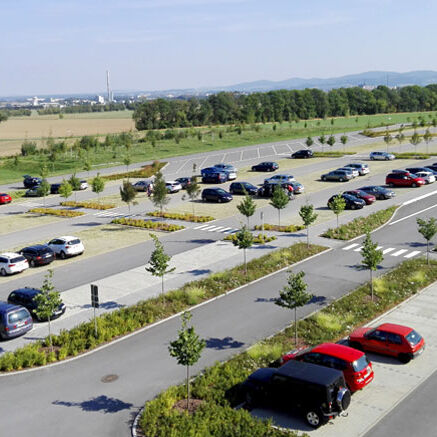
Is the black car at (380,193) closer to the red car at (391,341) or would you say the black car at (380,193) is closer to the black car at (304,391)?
the red car at (391,341)

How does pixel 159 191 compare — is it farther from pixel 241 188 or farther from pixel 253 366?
pixel 253 366

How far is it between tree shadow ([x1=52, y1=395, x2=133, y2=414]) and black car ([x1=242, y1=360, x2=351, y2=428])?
416cm

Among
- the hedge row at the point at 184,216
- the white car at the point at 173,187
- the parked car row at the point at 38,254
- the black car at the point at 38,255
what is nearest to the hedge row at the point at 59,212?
the hedge row at the point at 184,216

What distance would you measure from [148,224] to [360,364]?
28915mm

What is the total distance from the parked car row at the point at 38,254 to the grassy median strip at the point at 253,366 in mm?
17966

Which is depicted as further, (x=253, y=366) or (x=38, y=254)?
(x=38, y=254)

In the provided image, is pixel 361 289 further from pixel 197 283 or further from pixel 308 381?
pixel 308 381

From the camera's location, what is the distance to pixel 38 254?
35562 mm

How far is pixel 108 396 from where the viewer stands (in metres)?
19.2

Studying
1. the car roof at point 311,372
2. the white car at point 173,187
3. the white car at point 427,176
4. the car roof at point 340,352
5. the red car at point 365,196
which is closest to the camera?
the car roof at point 311,372

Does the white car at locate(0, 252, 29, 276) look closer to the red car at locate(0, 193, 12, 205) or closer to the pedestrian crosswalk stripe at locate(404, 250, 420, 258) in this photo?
the pedestrian crosswalk stripe at locate(404, 250, 420, 258)

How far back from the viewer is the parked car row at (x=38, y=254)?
33.9 m

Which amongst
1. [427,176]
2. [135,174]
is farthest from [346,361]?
[135,174]

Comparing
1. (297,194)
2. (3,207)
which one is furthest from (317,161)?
(3,207)
